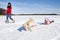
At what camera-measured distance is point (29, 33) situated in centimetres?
810

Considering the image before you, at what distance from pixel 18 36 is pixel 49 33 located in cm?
134

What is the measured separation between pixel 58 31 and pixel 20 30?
5.58 feet

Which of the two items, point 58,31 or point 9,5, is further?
point 9,5

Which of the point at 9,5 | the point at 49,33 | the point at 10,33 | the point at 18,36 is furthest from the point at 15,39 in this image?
the point at 9,5

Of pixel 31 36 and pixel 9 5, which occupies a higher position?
pixel 9 5

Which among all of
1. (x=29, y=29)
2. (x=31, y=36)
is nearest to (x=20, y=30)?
(x=29, y=29)

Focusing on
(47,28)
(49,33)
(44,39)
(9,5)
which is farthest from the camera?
(9,5)

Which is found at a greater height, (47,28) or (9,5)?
(9,5)

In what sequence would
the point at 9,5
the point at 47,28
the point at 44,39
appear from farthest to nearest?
the point at 9,5
the point at 47,28
the point at 44,39

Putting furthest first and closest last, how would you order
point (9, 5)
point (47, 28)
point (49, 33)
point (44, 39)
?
1. point (9, 5)
2. point (47, 28)
3. point (49, 33)
4. point (44, 39)

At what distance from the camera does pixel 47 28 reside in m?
8.98

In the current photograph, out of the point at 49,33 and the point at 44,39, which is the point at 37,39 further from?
the point at 49,33

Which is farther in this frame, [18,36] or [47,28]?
[47,28]

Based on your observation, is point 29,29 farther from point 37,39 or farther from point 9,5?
point 9,5
